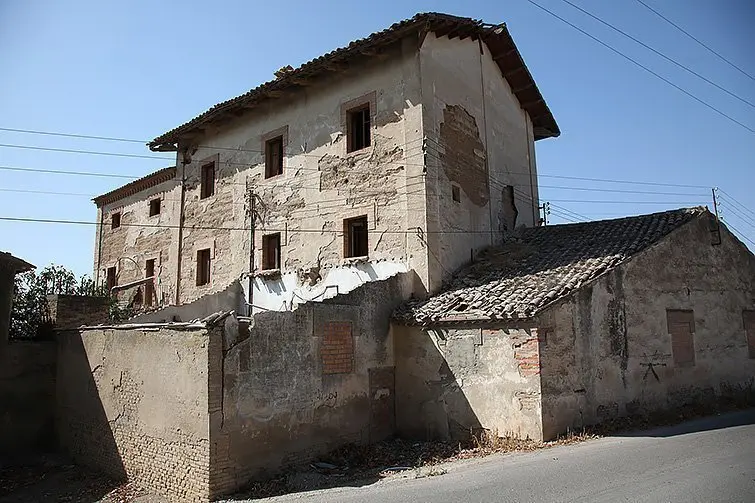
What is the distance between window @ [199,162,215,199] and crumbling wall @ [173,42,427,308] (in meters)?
0.18

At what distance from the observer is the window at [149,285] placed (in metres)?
17.7

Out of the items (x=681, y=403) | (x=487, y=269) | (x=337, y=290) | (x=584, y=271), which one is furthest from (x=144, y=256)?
(x=681, y=403)

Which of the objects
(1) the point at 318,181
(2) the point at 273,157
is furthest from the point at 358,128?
(2) the point at 273,157

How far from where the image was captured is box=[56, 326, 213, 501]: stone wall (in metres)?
7.82

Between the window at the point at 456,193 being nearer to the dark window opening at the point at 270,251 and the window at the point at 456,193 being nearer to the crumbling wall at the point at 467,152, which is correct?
the crumbling wall at the point at 467,152

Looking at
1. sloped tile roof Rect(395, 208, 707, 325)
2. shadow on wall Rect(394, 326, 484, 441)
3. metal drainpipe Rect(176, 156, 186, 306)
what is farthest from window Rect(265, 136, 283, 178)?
shadow on wall Rect(394, 326, 484, 441)

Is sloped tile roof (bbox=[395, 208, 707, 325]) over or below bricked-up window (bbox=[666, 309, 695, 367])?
over

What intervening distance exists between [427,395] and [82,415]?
261 inches

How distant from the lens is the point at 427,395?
10523 mm

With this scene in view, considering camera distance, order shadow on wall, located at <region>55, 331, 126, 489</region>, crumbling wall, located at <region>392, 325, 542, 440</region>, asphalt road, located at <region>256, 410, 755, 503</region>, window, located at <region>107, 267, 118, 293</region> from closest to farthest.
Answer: asphalt road, located at <region>256, 410, 755, 503</region>, crumbling wall, located at <region>392, 325, 542, 440</region>, shadow on wall, located at <region>55, 331, 126, 489</region>, window, located at <region>107, 267, 118, 293</region>

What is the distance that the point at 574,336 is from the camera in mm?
9680

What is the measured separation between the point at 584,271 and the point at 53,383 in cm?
1107

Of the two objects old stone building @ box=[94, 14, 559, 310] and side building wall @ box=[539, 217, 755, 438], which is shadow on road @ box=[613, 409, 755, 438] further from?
old stone building @ box=[94, 14, 559, 310]

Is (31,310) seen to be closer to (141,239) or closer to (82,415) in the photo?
(82,415)
